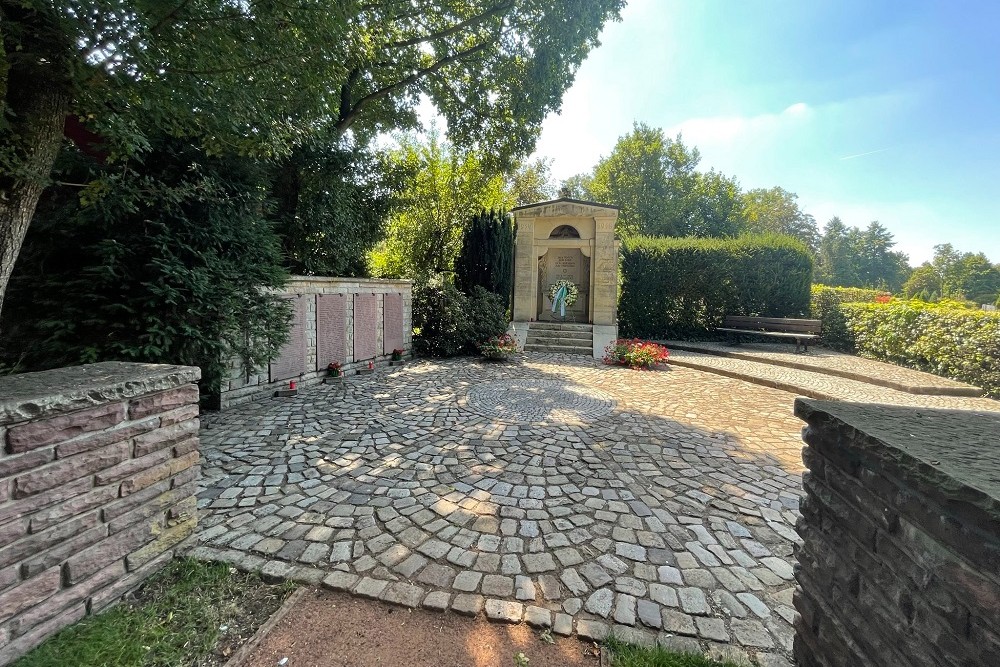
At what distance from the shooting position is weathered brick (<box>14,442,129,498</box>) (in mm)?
1712

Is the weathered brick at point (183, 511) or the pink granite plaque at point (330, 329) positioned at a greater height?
the pink granite plaque at point (330, 329)

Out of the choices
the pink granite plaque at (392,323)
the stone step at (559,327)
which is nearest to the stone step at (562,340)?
the stone step at (559,327)

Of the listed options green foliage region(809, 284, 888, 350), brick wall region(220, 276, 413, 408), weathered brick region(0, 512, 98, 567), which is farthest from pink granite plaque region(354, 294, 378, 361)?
green foliage region(809, 284, 888, 350)

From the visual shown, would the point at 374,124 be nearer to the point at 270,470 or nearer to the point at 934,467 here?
the point at 270,470

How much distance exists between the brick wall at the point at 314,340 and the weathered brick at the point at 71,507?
370 centimetres

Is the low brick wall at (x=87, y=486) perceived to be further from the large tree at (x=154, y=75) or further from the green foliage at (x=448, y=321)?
the green foliage at (x=448, y=321)

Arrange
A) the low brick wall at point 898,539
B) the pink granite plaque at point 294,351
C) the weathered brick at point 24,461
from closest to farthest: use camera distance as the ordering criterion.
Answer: the low brick wall at point 898,539 < the weathered brick at point 24,461 < the pink granite plaque at point 294,351

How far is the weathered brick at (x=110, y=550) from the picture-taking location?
190 centimetres

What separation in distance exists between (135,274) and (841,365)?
39.2 ft

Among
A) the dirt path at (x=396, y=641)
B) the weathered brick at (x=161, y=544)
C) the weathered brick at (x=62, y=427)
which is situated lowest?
the dirt path at (x=396, y=641)

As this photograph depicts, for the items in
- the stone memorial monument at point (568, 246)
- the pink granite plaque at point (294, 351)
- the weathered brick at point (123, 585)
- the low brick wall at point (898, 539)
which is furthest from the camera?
the stone memorial monument at point (568, 246)

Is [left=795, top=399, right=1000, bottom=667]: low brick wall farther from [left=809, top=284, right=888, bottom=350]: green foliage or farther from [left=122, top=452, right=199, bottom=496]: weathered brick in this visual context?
[left=809, top=284, right=888, bottom=350]: green foliage

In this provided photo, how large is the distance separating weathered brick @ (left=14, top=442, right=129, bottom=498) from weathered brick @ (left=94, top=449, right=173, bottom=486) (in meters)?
0.03

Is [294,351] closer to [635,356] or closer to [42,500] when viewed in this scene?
[42,500]
